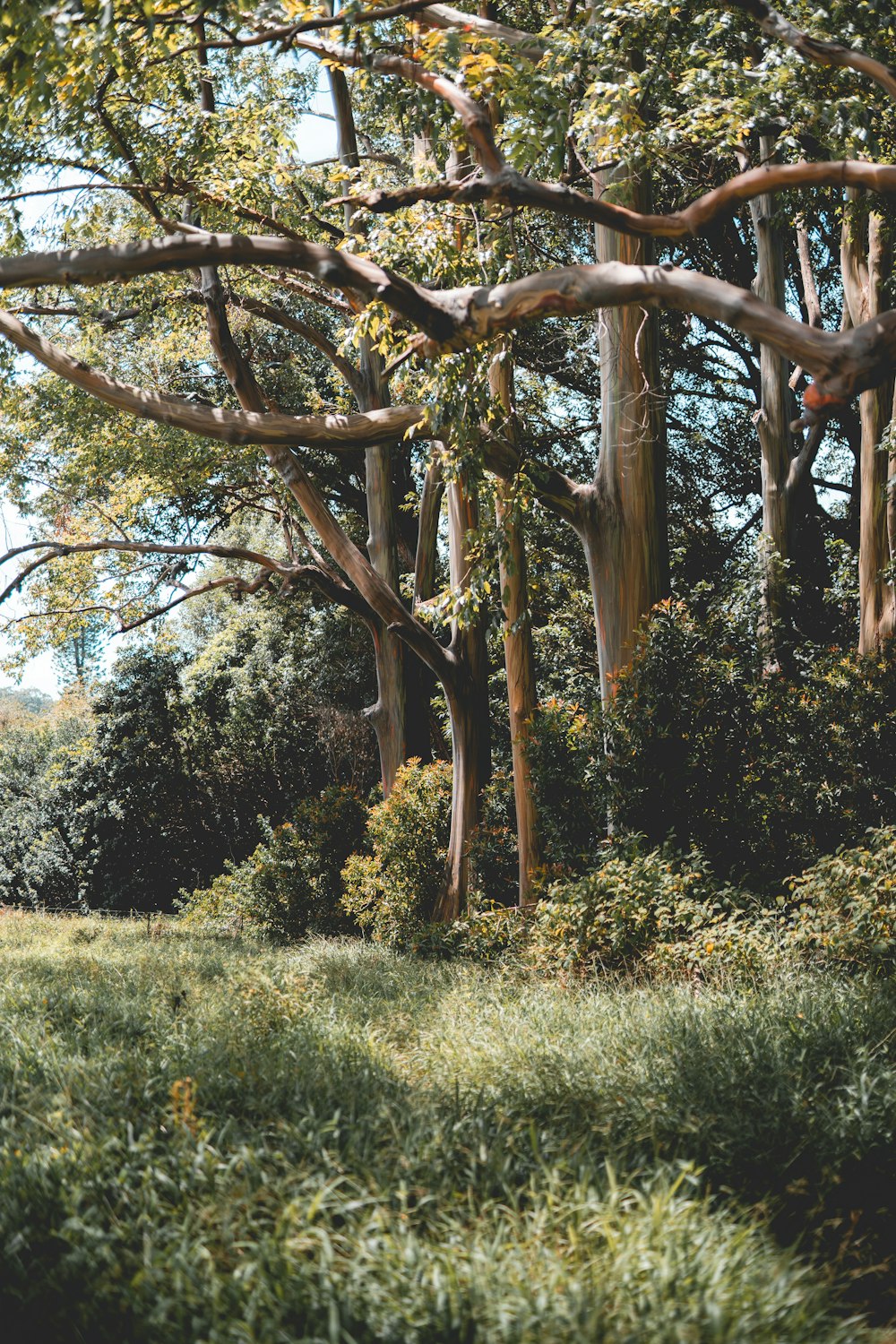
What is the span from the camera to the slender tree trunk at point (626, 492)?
32.0 ft

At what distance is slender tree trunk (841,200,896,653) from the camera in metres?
10.4

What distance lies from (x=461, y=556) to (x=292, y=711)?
22.9 ft

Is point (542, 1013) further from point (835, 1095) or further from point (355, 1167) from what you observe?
point (355, 1167)

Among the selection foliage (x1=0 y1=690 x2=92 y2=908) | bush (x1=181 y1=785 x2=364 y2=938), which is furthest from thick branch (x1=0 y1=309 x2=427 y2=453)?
foliage (x1=0 y1=690 x2=92 y2=908)

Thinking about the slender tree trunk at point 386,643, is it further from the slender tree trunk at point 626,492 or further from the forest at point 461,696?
the slender tree trunk at point 626,492

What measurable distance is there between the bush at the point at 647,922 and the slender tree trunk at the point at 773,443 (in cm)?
328

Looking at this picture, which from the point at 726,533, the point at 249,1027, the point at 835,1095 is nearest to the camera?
the point at 835,1095

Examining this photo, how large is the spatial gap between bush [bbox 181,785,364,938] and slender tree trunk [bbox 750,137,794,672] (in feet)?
20.8

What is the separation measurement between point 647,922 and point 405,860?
461 cm

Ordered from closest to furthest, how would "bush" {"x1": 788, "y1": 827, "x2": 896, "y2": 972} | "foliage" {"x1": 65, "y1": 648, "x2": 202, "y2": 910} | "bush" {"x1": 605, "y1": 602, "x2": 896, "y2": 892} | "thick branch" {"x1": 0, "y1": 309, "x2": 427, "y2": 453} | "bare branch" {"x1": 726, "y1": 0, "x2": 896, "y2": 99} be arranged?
A: "bare branch" {"x1": 726, "y1": 0, "x2": 896, "y2": 99}, "bush" {"x1": 788, "y1": 827, "x2": 896, "y2": 972}, "thick branch" {"x1": 0, "y1": 309, "x2": 427, "y2": 453}, "bush" {"x1": 605, "y1": 602, "x2": 896, "y2": 892}, "foliage" {"x1": 65, "y1": 648, "x2": 202, "y2": 910}

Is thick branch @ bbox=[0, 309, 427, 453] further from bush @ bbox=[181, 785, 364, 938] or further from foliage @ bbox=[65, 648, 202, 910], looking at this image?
foliage @ bbox=[65, 648, 202, 910]

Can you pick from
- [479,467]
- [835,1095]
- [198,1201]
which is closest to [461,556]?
[479,467]

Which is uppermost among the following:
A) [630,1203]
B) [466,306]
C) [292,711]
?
[466,306]

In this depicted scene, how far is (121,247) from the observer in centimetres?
482
